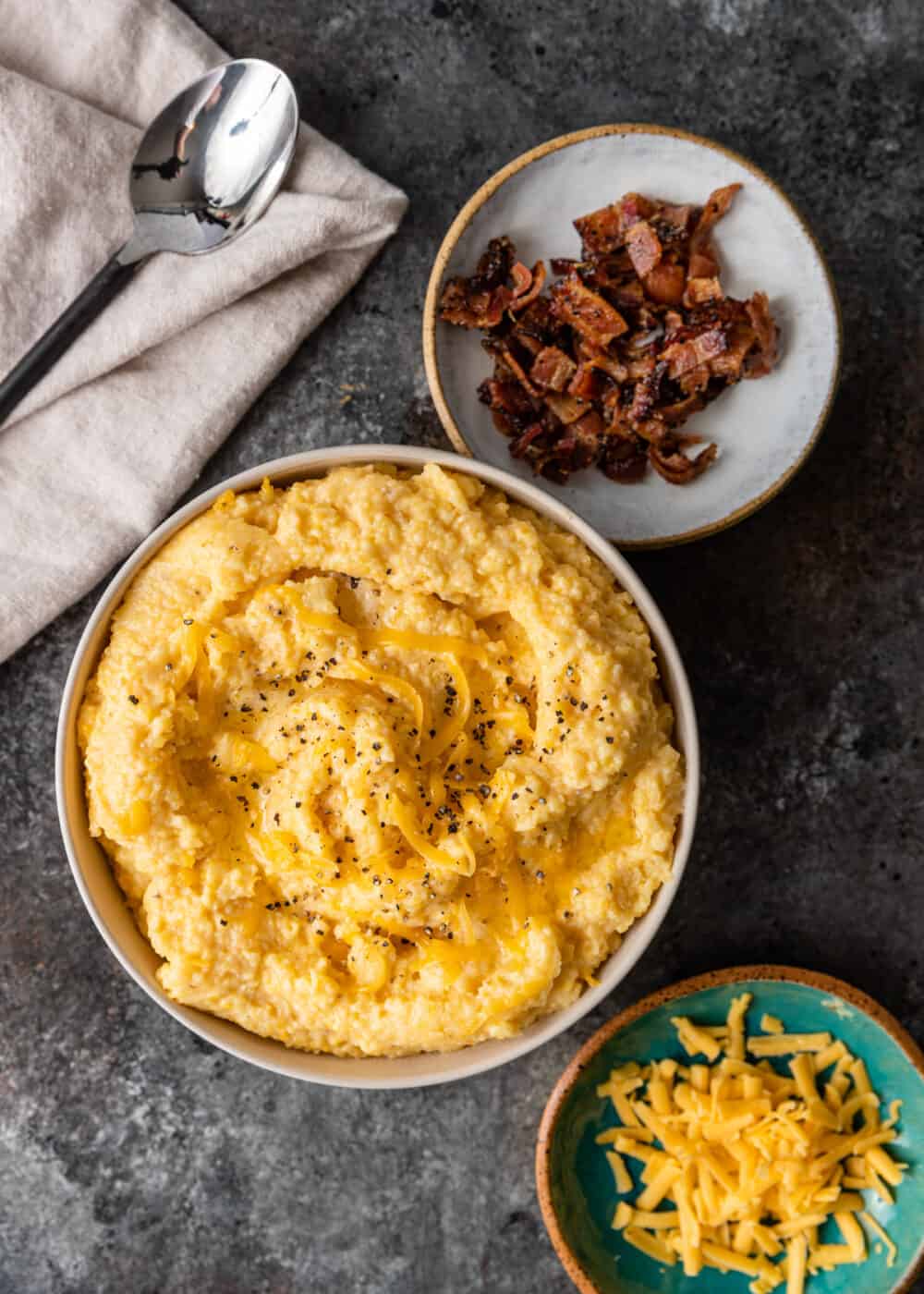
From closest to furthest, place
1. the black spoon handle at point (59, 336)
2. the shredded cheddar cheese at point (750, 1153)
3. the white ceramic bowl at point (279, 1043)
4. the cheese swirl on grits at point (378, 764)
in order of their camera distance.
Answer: the cheese swirl on grits at point (378, 764)
the white ceramic bowl at point (279, 1043)
the black spoon handle at point (59, 336)
the shredded cheddar cheese at point (750, 1153)

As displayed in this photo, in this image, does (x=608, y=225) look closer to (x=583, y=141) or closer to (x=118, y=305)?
(x=583, y=141)

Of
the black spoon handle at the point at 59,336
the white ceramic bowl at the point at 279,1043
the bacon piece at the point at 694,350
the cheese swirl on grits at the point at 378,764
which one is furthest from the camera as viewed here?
the black spoon handle at the point at 59,336

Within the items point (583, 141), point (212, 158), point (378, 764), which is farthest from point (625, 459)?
point (212, 158)

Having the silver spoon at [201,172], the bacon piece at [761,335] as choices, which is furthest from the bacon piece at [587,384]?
the silver spoon at [201,172]

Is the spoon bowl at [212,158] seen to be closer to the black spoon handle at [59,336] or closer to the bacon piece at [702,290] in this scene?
the black spoon handle at [59,336]

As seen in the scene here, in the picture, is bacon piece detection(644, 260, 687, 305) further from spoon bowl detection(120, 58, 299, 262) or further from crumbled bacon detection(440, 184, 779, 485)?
spoon bowl detection(120, 58, 299, 262)

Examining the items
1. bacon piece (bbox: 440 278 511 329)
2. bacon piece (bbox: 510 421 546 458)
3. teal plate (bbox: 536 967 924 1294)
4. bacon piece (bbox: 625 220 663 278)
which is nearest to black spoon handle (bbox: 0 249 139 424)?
bacon piece (bbox: 440 278 511 329)

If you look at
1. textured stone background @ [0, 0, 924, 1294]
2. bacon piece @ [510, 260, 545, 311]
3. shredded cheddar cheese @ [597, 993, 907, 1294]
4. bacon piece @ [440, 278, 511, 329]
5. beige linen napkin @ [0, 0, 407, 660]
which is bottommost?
shredded cheddar cheese @ [597, 993, 907, 1294]

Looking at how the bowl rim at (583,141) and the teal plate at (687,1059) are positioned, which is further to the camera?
the teal plate at (687,1059)
